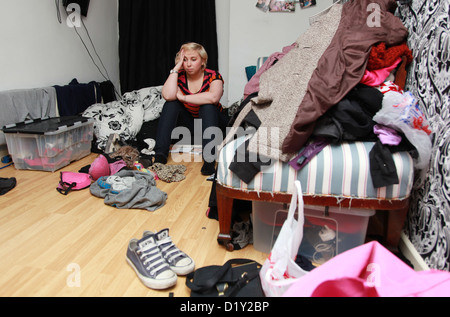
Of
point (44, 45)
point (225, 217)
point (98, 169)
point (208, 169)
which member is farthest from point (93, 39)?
point (225, 217)

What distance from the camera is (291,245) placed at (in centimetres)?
100

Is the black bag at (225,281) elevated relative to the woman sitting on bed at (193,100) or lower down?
lower down

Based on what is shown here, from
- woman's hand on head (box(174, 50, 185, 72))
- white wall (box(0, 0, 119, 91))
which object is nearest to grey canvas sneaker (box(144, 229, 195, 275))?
woman's hand on head (box(174, 50, 185, 72))

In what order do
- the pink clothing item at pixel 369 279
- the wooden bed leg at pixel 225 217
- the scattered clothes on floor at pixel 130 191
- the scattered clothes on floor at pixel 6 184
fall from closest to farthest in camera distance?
the pink clothing item at pixel 369 279, the wooden bed leg at pixel 225 217, the scattered clothes on floor at pixel 130 191, the scattered clothes on floor at pixel 6 184

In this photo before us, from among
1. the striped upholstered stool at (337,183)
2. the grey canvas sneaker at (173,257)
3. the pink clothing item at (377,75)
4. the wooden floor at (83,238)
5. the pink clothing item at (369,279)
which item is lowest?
the wooden floor at (83,238)

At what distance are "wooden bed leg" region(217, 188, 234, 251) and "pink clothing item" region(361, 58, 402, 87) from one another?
2.57 feet

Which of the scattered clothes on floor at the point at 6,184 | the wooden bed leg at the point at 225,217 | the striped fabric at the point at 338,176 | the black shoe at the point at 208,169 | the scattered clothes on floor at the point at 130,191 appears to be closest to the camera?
the striped fabric at the point at 338,176

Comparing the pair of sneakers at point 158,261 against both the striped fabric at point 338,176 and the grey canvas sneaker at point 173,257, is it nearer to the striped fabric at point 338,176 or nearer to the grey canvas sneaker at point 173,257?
the grey canvas sneaker at point 173,257

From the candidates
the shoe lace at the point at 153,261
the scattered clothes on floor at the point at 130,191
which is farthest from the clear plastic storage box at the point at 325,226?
the scattered clothes on floor at the point at 130,191

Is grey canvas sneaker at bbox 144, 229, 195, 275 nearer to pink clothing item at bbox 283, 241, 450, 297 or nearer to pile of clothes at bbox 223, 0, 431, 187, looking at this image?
pile of clothes at bbox 223, 0, 431, 187

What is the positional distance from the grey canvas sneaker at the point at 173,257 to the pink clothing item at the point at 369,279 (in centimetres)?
50

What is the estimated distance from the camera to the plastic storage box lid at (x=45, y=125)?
2094 mm

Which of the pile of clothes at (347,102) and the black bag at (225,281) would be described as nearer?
the black bag at (225,281)

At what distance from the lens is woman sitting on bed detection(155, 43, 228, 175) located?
2.31 m
